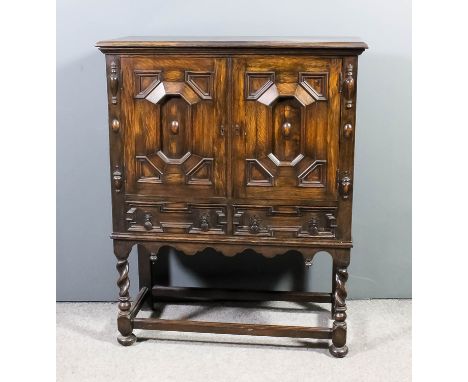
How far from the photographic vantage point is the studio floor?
2.80 metres

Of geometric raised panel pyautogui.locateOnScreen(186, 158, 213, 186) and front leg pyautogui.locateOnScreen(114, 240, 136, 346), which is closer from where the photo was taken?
geometric raised panel pyautogui.locateOnScreen(186, 158, 213, 186)

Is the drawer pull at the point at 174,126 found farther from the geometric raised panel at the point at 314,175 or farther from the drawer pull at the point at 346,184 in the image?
the drawer pull at the point at 346,184

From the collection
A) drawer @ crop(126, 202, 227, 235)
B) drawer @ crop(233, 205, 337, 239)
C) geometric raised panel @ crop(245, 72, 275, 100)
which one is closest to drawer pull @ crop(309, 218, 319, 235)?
drawer @ crop(233, 205, 337, 239)

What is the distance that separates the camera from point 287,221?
2.82 m

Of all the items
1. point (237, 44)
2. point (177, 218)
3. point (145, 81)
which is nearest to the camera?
point (237, 44)

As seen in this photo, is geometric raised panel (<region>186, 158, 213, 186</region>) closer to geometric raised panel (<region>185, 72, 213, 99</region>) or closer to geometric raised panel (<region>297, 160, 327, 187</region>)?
geometric raised panel (<region>185, 72, 213, 99</region>)

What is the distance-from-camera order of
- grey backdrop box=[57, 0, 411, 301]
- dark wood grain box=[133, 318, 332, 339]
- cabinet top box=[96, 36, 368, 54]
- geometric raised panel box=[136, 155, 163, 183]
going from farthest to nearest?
grey backdrop box=[57, 0, 411, 301], dark wood grain box=[133, 318, 332, 339], geometric raised panel box=[136, 155, 163, 183], cabinet top box=[96, 36, 368, 54]

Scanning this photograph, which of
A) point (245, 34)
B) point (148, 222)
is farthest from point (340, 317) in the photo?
point (245, 34)

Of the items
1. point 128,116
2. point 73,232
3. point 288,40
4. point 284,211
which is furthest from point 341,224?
point 73,232

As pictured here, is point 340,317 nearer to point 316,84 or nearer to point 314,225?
point 314,225

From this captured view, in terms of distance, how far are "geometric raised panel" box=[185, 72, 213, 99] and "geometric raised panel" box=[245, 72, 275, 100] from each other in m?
0.15

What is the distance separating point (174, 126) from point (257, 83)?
0.39 m

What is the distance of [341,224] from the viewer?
2.80 m

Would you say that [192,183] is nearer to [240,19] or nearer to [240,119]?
[240,119]
